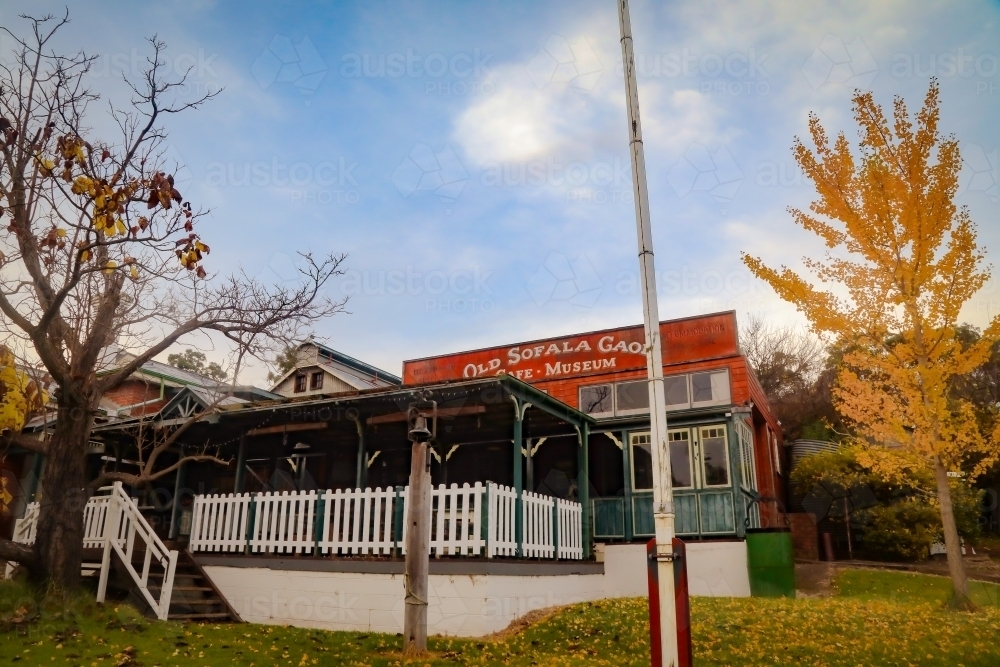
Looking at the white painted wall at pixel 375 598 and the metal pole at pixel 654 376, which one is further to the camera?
the white painted wall at pixel 375 598

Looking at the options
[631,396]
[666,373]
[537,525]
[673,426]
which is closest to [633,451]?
[673,426]

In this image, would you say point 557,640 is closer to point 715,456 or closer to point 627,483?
point 627,483

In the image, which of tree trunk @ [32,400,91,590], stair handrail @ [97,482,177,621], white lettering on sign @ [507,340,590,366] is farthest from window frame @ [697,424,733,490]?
tree trunk @ [32,400,91,590]

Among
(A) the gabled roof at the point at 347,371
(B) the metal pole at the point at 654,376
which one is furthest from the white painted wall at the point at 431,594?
(A) the gabled roof at the point at 347,371

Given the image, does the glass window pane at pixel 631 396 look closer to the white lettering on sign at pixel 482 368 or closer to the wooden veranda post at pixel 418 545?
the white lettering on sign at pixel 482 368

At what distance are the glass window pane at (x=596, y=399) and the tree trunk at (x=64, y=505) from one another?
37.0ft

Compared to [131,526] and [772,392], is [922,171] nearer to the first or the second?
[131,526]

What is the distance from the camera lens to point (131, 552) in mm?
11625

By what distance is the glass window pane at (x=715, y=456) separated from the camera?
50.7 feet

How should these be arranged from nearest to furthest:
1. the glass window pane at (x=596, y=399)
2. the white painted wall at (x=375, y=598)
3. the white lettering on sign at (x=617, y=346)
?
the white painted wall at (x=375, y=598) → the glass window pane at (x=596, y=399) → the white lettering on sign at (x=617, y=346)

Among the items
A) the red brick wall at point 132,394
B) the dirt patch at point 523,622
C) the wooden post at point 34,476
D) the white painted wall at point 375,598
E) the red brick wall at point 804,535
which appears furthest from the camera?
the red brick wall at point 132,394

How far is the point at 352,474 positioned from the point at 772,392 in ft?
96.6

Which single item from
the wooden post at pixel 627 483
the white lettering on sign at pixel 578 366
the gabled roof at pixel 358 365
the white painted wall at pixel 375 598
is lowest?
the white painted wall at pixel 375 598

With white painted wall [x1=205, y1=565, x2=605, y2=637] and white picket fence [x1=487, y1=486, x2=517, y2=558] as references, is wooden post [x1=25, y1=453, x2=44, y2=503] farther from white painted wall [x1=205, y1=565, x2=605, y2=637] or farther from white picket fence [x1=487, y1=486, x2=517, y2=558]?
white picket fence [x1=487, y1=486, x2=517, y2=558]
